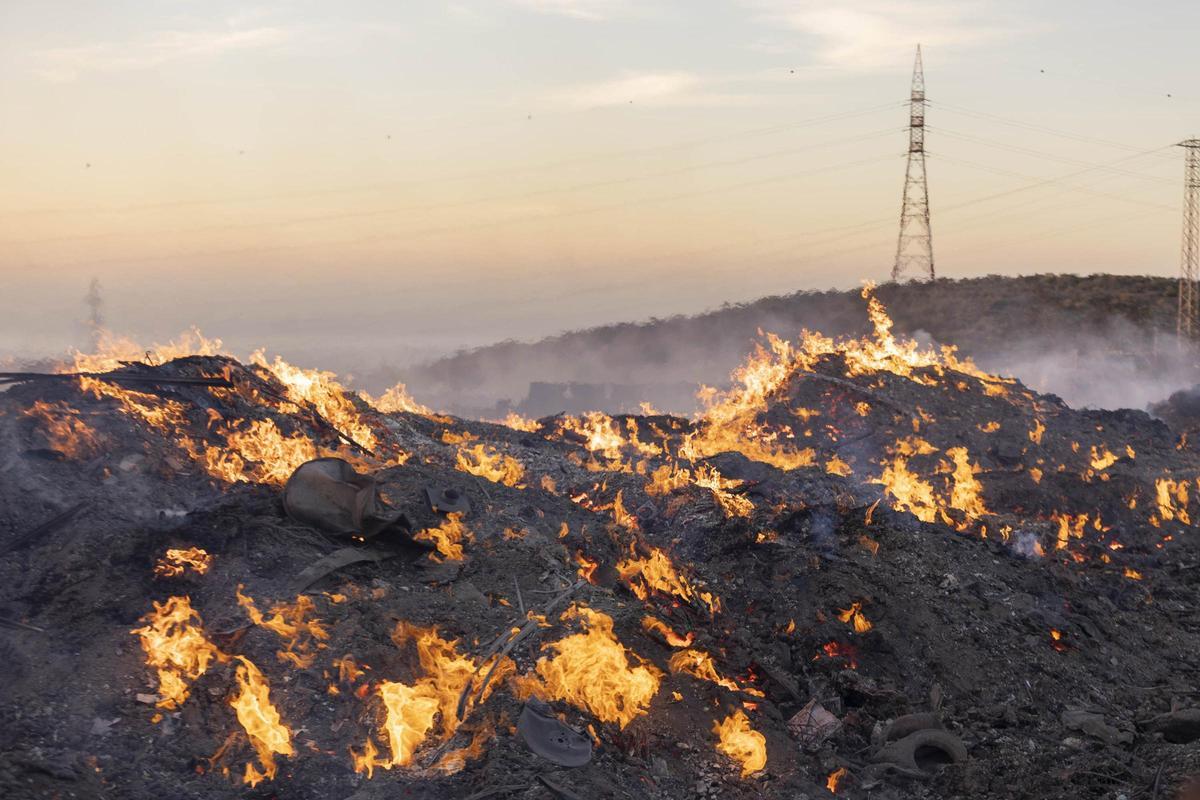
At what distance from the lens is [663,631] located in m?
10.6

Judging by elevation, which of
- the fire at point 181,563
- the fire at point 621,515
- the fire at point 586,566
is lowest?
the fire at point 586,566

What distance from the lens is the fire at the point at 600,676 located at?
9.21m

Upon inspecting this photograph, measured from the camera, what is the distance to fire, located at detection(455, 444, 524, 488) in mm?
16375

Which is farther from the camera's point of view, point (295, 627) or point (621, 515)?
point (621, 515)

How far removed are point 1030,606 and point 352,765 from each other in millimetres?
8966

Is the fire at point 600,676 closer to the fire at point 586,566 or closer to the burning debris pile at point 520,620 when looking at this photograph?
the burning debris pile at point 520,620

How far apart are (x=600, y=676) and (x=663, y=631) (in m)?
1.30

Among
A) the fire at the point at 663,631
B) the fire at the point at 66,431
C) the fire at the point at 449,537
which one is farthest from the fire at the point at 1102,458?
the fire at the point at 66,431

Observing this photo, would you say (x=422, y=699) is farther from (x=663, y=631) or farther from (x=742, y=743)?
(x=742, y=743)

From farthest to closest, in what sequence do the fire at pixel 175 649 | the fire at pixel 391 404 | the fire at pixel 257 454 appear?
1. the fire at pixel 391 404
2. the fire at pixel 257 454
3. the fire at pixel 175 649

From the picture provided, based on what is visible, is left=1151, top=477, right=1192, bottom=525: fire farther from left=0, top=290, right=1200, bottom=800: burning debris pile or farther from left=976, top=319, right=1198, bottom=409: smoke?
left=976, top=319, right=1198, bottom=409: smoke

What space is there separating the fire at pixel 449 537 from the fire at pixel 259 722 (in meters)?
3.12

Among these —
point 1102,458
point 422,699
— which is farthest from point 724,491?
point 1102,458

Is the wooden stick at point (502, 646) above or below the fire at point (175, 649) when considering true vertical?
below
